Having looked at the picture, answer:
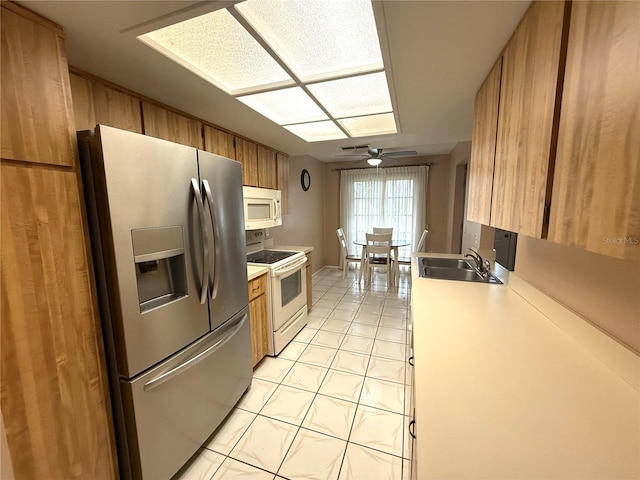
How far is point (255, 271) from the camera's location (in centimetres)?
222

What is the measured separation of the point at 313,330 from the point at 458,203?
10.2 feet

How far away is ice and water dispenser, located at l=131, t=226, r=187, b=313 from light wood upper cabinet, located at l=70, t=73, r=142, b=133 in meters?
0.68

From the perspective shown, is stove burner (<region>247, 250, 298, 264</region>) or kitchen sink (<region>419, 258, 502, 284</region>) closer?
kitchen sink (<region>419, 258, 502, 284</region>)

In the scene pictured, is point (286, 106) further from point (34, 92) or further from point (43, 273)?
point (43, 273)

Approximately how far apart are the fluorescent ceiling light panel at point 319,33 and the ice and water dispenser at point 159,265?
1017 millimetres

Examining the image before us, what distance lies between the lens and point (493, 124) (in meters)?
1.35

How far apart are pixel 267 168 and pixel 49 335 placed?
2.43 meters

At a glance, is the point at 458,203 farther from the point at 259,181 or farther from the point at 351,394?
the point at 351,394

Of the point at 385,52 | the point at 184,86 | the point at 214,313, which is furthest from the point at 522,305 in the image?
the point at 184,86

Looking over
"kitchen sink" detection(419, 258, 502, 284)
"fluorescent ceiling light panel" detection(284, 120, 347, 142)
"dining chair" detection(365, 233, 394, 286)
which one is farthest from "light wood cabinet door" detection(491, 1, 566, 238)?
"dining chair" detection(365, 233, 394, 286)

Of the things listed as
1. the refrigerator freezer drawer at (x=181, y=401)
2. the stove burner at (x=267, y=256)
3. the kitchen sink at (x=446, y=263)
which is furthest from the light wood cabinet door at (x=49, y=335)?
the kitchen sink at (x=446, y=263)

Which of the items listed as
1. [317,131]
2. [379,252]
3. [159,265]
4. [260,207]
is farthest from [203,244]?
[379,252]

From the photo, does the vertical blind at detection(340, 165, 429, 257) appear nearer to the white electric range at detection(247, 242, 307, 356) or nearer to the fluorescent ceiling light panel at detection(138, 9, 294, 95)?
the white electric range at detection(247, 242, 307, 356)

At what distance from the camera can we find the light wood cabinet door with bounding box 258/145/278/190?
2.88 meters
